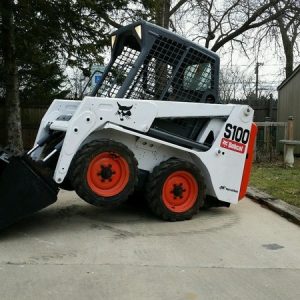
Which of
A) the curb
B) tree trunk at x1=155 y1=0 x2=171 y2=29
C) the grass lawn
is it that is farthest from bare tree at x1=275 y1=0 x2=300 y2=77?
the curb

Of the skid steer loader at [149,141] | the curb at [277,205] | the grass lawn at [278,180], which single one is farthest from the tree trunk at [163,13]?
the skid steer loader at [149,141]

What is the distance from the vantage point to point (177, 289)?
4.14 meters

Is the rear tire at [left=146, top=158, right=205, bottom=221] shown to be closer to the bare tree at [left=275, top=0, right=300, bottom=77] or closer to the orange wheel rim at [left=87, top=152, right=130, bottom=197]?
the orange wheel rim at [left=87, top=152, right=130, bottom=197]

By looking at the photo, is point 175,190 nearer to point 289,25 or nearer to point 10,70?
point 10,70

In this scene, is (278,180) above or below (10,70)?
below

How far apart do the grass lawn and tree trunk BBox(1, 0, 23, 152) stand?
226 inches

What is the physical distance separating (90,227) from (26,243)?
1.01m

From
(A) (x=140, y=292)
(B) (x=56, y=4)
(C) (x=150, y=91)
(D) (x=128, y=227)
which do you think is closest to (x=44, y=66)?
(B) (x=56, y=4)

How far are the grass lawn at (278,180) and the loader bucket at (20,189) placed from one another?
4.08 metres

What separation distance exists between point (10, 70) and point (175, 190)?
8032 millimetres

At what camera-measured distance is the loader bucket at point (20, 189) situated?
5512 mm

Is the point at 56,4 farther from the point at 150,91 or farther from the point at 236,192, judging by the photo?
the point at 236,192

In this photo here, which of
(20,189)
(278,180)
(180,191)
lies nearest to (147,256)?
(20,189)

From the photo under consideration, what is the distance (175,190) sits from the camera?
6645mm
